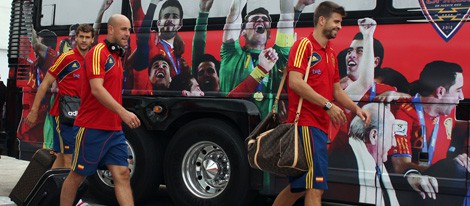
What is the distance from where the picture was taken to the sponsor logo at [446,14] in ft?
17.7

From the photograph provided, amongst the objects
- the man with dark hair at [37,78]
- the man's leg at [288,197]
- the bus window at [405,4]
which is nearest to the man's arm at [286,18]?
the bus window at [405,4]

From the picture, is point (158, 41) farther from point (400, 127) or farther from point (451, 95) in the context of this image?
point (451, 95)

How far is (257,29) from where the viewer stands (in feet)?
21.2

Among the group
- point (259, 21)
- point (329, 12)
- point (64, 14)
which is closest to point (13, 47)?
point (64, 14)

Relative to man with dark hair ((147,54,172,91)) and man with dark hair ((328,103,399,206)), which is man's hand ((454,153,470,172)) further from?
man with dark hair ((147,54,172,91))

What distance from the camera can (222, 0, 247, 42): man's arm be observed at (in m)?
6.59

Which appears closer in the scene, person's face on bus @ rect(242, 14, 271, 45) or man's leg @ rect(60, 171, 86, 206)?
man's leg @ rect(60, 171, 86, 206)

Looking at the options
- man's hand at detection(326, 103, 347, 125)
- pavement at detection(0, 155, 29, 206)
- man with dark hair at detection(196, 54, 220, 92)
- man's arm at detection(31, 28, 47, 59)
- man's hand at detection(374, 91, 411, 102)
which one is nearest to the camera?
man's hand at detection(326, 103, 347, 125)

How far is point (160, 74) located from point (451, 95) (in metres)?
2.92

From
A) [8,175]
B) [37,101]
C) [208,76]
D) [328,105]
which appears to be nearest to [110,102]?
[328,105]

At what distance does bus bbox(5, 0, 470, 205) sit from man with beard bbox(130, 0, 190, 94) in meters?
0.01

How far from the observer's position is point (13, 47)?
852 cm

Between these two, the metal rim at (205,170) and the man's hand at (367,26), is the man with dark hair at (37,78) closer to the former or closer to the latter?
the metal rim at (205,170)

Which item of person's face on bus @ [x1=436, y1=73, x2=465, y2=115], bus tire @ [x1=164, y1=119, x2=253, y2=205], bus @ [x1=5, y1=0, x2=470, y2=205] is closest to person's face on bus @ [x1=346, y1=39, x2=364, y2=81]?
bus @ [x1=5, y1=0, x2=470, y2=205]
